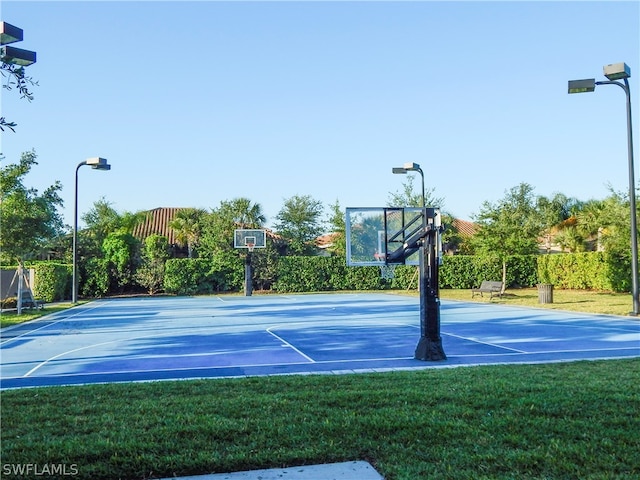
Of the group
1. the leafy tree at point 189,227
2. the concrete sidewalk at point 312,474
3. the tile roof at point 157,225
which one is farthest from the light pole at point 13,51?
the tile roof at point 157,225

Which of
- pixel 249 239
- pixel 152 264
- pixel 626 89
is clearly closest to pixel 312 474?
pixel 626 89

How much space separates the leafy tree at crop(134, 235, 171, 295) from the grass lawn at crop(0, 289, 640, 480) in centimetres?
3065

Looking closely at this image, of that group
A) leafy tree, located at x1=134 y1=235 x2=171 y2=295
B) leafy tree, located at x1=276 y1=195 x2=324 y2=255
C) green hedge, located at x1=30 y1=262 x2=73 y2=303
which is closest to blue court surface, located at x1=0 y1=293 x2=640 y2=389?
green hedge, located at x1=30 y1=262 x2=73 y2=303

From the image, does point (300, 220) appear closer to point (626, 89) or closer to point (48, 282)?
point (48, 282)

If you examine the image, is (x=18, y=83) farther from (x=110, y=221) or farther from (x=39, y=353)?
(x=110, y=221)

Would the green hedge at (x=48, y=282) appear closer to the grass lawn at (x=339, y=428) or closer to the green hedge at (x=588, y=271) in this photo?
the grass lawn at (x=339, y=428)

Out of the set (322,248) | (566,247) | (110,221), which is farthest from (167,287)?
(566,247)

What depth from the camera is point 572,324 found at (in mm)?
16109

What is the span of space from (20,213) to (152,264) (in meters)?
17.0

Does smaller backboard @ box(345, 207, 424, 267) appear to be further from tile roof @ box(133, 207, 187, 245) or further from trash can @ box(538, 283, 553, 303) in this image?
tile roof @ box(133, 207, 187, 245)

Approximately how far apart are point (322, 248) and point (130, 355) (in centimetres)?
3651

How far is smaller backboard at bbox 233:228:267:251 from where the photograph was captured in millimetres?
36281

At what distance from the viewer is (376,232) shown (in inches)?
584

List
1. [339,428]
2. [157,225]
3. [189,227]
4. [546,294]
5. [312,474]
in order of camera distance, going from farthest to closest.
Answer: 1. [157,225]
2. [189,227]
3. [546,294]
4. [339,428]
5. [312,474]
